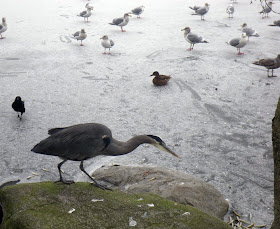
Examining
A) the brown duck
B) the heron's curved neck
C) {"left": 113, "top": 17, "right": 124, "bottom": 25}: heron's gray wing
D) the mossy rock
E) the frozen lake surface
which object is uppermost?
the heron's curved neck

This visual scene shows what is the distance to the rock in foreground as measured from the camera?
4.55 m

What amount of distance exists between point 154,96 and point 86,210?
5.26m

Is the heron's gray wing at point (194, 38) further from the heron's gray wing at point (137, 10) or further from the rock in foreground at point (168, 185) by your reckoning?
the rock in foreground at point (168, 185)

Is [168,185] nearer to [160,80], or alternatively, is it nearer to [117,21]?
[160,80]

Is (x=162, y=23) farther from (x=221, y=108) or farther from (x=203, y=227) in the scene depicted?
(x=203, y=227)

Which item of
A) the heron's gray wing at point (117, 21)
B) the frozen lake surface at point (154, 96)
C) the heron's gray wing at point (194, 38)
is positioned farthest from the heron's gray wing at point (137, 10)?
the heron's gray wing at point (194, 38)

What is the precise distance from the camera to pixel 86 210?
3.44 m

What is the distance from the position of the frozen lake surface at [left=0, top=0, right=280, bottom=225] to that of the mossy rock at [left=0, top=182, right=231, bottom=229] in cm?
153

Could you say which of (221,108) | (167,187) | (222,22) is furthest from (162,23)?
(167,187)

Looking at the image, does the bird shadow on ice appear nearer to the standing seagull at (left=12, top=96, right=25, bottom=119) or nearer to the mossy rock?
the standing seagull at (left=12, top=96, right=25, bottom=119)

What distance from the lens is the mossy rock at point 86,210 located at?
10.7ft

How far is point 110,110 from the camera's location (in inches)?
302

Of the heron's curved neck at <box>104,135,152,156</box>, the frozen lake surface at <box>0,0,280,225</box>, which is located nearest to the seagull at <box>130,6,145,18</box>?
the frozen lake surface at <box>0,0,280,225</box>

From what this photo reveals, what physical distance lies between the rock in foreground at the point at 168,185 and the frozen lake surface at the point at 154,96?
0.34 meters
